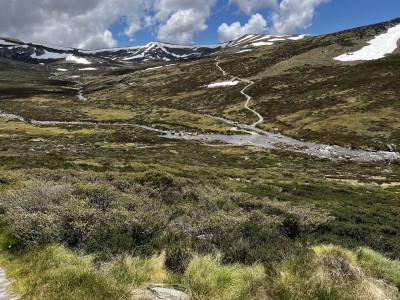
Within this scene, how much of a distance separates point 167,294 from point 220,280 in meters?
1.18

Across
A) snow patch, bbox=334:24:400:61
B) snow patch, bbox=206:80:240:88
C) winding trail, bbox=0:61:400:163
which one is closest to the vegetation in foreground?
winding trail, bbox=0:61:400:163

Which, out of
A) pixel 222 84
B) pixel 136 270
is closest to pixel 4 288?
pixel 136 270

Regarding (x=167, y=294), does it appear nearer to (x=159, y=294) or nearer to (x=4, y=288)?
(x=159, y=294)

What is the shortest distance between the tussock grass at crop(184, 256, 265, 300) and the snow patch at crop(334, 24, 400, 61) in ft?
591

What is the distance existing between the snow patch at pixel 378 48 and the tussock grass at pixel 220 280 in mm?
180075

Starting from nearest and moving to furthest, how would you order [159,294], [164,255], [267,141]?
1. [159,294]
2. [164,255]
3. [267,141]

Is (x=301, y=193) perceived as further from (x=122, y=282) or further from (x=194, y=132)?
(x=194, y=132)

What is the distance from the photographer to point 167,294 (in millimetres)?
7156

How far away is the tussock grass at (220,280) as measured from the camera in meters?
7.12

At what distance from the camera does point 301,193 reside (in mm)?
31859

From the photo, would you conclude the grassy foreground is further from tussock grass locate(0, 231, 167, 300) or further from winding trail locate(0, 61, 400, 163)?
winding trail locate(0, 61, 400, 163)

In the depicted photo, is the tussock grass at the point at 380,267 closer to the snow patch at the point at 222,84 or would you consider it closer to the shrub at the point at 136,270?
the shrub at the point at 136,270

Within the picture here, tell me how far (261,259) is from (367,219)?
14502 millimetres

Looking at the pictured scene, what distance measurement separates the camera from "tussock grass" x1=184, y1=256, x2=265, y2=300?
7121 millimetres
